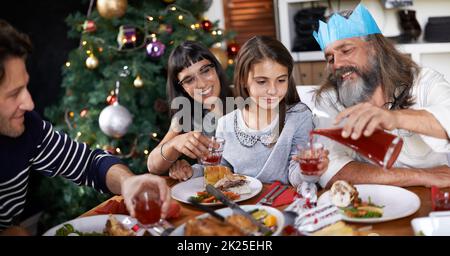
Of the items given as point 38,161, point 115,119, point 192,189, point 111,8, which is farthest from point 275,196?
point 111,8

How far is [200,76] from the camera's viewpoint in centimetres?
201

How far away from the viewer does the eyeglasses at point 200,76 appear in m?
2.00

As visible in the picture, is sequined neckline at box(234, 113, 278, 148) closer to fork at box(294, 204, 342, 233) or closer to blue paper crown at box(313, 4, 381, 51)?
blue paper crown at box(313, 4, 381, 51)

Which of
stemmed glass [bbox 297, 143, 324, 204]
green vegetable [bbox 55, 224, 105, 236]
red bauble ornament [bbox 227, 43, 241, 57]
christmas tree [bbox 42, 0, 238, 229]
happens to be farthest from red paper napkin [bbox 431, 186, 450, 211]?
red bauble ornament [bbox 227, 43, 241, 57]

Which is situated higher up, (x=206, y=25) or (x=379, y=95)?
(x=206, y=25)

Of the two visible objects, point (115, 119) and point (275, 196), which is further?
point (115, 119)

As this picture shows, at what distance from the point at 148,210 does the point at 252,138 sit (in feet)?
2.10

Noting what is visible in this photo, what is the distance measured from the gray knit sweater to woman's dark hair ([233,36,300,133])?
0.09 ft

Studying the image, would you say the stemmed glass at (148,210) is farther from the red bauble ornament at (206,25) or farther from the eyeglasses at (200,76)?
the red bauble ornament at (206,25)

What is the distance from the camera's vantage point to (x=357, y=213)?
1.22m

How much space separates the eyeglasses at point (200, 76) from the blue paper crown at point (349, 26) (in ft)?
1.66

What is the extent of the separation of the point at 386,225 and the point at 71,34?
217cm

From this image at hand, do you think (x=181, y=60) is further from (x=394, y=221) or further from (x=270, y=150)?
(x=394, y=221)
